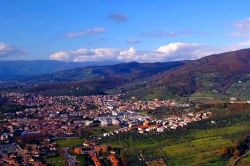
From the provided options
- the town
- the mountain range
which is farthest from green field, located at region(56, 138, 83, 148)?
the mountain range

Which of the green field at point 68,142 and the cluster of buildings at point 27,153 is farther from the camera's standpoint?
the green field at point 68,142

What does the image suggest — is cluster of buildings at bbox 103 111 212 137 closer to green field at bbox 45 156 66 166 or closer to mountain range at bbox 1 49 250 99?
green field at bbox 45 156 66 166

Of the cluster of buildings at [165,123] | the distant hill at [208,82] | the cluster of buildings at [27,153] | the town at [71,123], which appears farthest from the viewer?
the distant hill at [208,82]

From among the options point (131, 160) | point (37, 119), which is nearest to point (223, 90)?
point (37, 119)

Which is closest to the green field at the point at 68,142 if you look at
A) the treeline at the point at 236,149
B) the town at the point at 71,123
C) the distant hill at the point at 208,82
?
the town at the point at 71,123

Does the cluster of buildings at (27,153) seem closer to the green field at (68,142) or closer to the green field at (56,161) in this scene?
the green field at (56,161)

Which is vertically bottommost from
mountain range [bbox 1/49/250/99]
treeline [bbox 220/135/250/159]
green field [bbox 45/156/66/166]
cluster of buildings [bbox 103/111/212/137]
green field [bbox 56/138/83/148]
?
green field [bbox 45/156/66/166]
